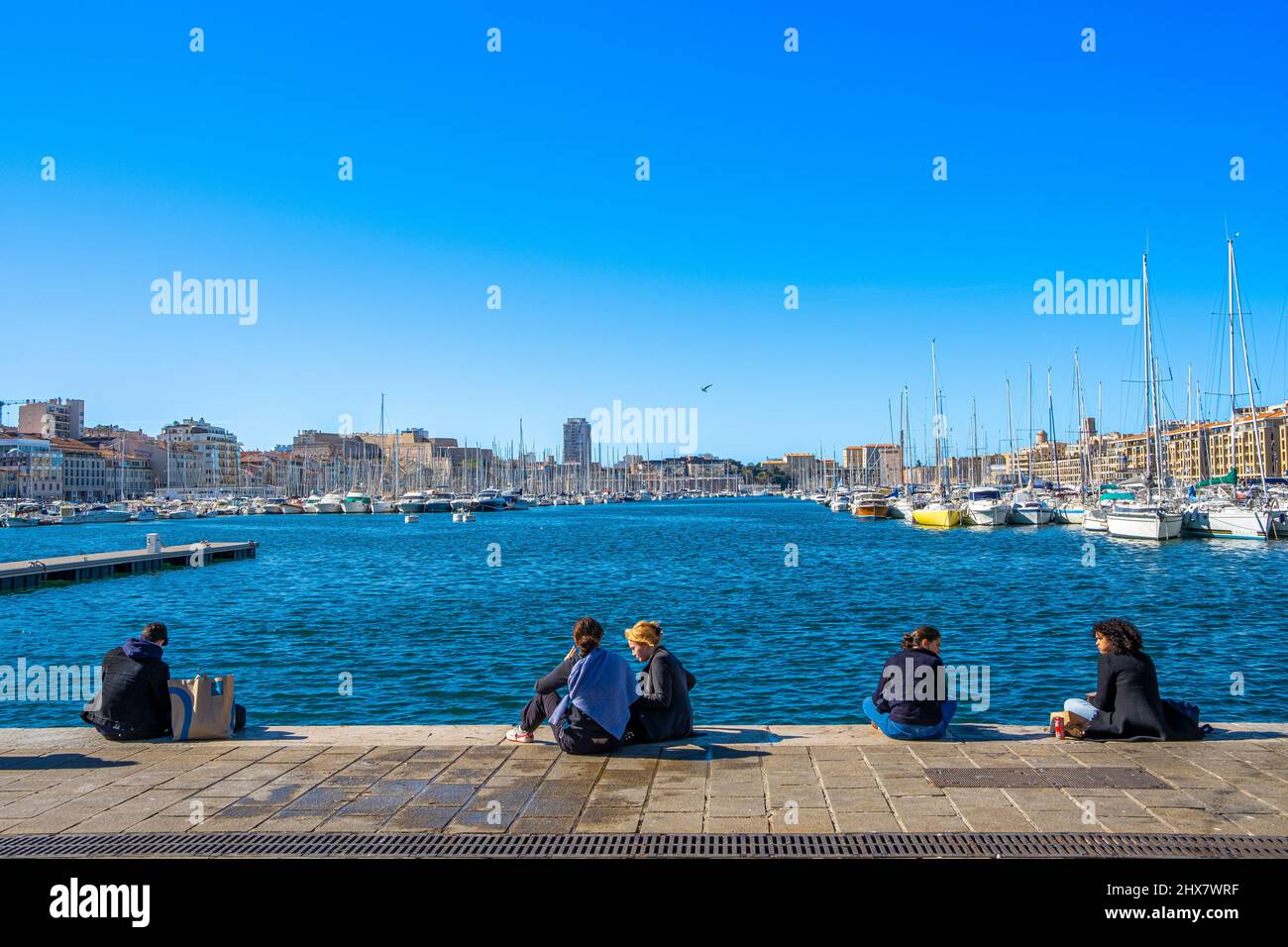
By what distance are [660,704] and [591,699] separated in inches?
27.3

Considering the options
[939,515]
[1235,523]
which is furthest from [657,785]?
[939,515]

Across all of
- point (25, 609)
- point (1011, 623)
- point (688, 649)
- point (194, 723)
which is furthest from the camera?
point (25, 609)

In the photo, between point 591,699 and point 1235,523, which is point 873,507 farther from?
point 591,699

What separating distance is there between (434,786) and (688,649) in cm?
1442

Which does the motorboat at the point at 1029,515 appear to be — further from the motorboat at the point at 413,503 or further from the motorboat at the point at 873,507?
the motorboat at the point at 413,503

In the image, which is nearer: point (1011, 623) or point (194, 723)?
point (194, 723)

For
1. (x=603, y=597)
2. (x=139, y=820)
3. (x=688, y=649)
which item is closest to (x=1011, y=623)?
(x=688, y=649)

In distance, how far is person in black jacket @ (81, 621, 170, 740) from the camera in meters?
9.38

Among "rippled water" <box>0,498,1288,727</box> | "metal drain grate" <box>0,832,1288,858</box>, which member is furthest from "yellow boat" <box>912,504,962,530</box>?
"metal drain grate" <box>0,832,1288,858</box>

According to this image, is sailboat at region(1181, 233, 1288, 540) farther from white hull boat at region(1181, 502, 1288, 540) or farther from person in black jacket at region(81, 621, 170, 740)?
person in black jacket at region(81, 621, 170, 740)

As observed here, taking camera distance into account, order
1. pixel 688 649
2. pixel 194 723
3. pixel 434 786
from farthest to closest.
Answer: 1. pixel 688 649
2. pixel 194 723
3. pixel 434 786
